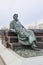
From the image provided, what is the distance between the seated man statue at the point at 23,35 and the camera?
4885 mm

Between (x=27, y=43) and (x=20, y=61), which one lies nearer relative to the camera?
(x=20, y=61)

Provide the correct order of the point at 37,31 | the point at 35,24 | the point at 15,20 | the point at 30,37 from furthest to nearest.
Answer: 1. the point at 35,24
2. the point at 37,31
3. the point at 15,20
4. the point at 30,37

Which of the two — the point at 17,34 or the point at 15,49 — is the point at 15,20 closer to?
the point at 17,34

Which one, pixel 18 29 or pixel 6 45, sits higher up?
pixel 18 29

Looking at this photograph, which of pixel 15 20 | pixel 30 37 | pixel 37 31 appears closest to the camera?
pixel 30 37

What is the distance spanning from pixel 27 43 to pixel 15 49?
445 millimetres

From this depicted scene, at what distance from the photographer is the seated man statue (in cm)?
489

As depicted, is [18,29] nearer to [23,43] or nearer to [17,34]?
[17,34]

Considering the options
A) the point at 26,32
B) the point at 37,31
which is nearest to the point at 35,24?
the point at 37,31

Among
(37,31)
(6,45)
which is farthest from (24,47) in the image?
(37,31)

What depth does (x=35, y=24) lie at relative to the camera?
13.6m

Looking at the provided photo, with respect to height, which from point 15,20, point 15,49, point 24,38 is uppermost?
point 15,20

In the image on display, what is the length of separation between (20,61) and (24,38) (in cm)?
188

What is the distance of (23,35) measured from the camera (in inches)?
205
